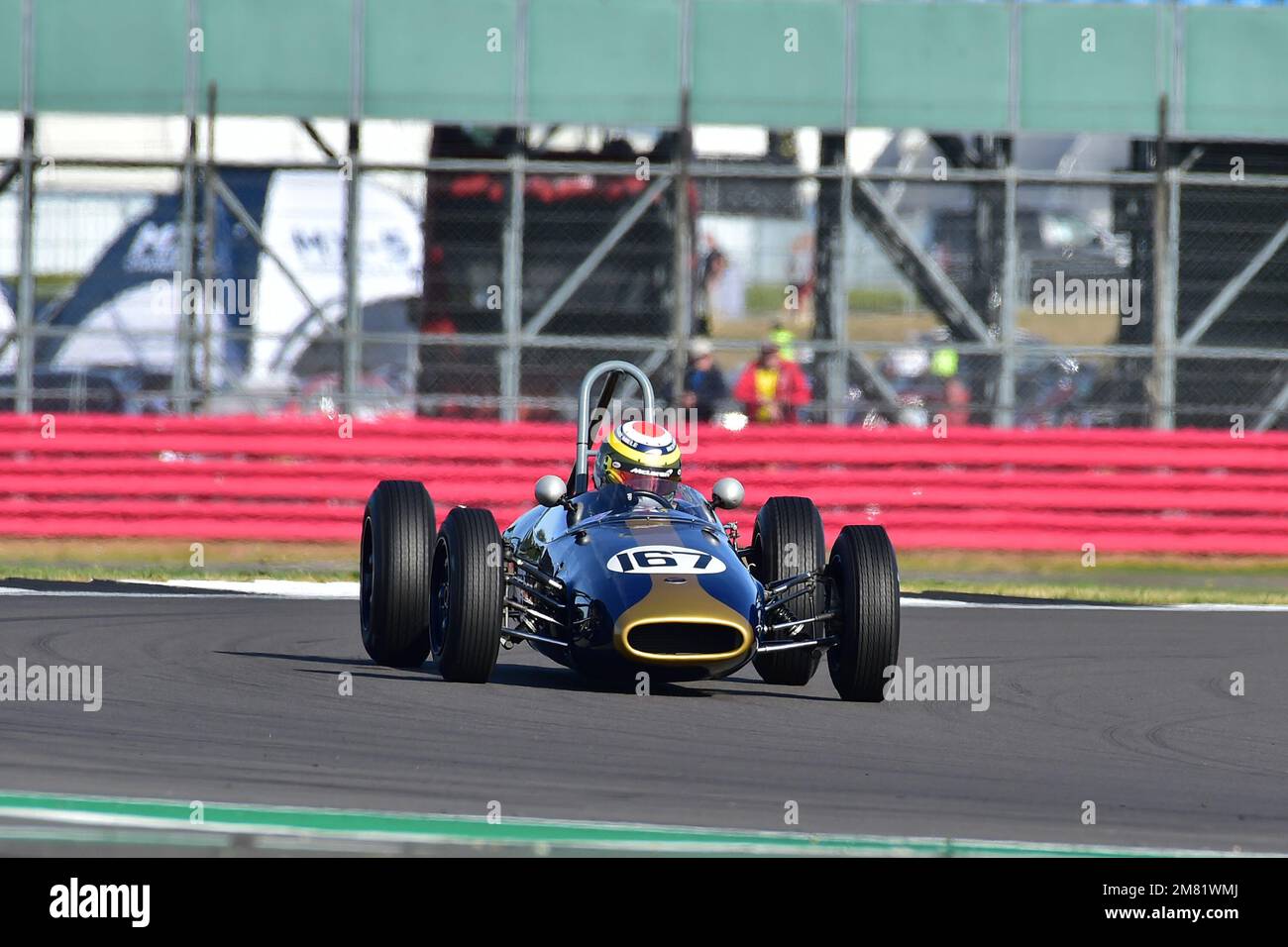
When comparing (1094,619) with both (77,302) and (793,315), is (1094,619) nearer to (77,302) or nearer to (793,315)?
(793,315)

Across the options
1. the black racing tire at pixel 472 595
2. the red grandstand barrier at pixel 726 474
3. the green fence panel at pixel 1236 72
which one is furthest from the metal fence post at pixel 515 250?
the black racing tire at pixel 472 595

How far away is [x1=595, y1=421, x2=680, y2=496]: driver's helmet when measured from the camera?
401 inches

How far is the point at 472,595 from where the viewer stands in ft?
30.7

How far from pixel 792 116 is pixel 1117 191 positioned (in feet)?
9.81

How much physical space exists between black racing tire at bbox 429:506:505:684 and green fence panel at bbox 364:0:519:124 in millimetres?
9935

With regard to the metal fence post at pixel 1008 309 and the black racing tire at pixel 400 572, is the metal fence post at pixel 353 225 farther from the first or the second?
the black racing tire at pixel 400 572

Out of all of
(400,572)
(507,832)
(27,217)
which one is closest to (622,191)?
(27,217)

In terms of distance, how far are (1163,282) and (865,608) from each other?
10577 mm

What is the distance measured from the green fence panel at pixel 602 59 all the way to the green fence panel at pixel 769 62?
0.85 ft

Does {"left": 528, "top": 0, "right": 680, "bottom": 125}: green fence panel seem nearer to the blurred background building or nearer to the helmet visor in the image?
the blurred background building

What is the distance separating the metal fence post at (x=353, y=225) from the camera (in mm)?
19094

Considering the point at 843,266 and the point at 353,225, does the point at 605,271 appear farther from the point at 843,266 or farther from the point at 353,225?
the point at 353,225

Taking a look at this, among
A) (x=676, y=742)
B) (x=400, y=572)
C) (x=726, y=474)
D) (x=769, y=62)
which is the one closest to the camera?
(x=676, y=742)

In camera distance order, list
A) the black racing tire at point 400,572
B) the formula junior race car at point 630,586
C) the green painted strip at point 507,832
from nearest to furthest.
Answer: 1. the green painted strip at point 507,832
2. the formula junior race car at point 630,586
3. the black racing tire at point 400,572
